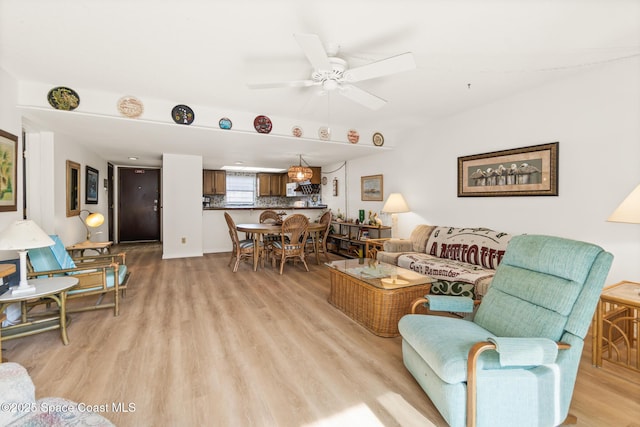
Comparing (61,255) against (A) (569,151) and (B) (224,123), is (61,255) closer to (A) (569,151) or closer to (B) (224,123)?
(B) (224,123)

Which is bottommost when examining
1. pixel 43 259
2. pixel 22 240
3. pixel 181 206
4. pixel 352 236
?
pixel 352 236

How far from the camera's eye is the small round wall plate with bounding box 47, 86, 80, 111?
114 inches

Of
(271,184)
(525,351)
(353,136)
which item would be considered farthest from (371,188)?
(525,351)

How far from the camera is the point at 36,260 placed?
258 cm

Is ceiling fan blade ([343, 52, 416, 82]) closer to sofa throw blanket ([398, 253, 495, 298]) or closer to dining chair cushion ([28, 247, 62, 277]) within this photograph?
sofa throw blanket ([398, 253, 495, 298])

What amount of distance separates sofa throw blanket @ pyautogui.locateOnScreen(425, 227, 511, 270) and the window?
5741 millimetres

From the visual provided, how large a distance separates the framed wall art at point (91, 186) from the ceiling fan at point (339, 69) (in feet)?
14.0

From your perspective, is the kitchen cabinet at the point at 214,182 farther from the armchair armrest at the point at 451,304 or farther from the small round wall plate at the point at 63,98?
the armchair armrest at the point at 451,304

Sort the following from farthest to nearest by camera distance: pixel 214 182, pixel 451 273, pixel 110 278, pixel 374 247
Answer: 1. pixel 214 182
2. pixel 374 247
3. pixel 451 273
4. pixel 110 278

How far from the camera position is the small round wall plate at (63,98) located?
289cm

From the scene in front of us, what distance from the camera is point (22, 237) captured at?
207cm

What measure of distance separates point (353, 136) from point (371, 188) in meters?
1.37

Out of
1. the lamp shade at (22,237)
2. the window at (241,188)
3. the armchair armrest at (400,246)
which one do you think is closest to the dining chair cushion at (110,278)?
the lamp shade at (22,237)

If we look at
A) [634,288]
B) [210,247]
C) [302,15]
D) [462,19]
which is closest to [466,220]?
[634,288]
